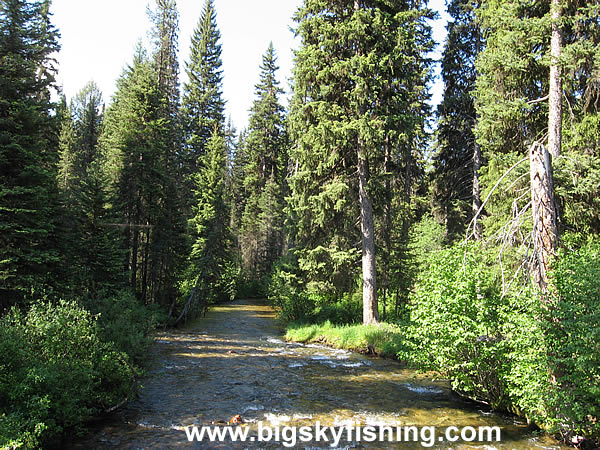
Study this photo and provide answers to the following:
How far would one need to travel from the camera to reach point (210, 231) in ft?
84.1

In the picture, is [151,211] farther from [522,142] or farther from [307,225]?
[522,142]

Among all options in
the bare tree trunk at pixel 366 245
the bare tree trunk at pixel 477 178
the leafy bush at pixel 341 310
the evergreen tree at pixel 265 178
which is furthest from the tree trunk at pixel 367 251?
the evergreen tree at pixel 265 178

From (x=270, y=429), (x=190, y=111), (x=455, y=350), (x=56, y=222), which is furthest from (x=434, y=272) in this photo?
(x=190, y=111)

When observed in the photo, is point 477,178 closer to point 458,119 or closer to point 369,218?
point 458,119

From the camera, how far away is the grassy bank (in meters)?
14.2

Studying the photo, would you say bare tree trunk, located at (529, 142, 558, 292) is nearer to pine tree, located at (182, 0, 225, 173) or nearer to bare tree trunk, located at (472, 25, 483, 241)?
bare tree trunk, located at (472, 25, 483, 241)

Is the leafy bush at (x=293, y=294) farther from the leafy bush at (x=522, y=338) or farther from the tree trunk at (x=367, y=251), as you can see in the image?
the leafy bush at (x=522, y=338)

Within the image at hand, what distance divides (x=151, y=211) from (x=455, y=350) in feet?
59.7

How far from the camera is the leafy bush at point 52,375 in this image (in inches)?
220

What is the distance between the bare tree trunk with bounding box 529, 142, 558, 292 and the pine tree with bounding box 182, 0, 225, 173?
39080 mm

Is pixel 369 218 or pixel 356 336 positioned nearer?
pixel 356 336

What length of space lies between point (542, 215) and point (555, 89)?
6.19 metres

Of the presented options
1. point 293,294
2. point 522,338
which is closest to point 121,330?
point 522,338

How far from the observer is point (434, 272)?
8758 mm
